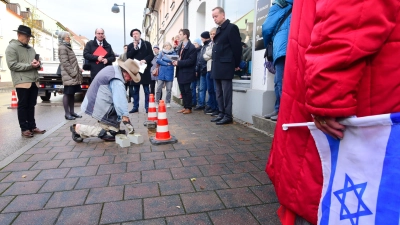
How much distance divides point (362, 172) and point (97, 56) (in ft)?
21.9

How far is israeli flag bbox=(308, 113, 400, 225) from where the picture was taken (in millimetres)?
1004

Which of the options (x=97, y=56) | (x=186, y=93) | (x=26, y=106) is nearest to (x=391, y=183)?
(x=26, y=106)

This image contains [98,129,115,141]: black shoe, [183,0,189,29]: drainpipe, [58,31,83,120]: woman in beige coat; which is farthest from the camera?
[183,0,189,29]: drainpipe

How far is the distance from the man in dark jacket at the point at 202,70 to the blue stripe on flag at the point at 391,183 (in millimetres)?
6435

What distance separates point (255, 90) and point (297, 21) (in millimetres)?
4503

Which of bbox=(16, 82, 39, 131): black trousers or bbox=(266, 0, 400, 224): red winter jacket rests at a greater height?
bbox=(266, 0, 400, 224): red winter jacket

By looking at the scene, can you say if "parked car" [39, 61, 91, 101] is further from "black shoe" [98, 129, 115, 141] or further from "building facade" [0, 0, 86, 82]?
"black shoe" [98, 129, 115, 141]

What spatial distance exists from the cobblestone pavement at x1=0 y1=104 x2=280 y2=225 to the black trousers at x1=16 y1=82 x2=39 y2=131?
0.71 meters

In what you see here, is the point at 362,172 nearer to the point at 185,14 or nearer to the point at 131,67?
the point at 131,67

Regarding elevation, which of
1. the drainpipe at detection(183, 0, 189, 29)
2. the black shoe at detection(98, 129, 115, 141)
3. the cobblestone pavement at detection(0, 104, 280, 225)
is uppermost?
the drainpipe at detection(183, 0, 189, 29)

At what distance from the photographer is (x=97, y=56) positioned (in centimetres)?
685

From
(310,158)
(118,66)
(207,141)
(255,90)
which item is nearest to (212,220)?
(310,158)

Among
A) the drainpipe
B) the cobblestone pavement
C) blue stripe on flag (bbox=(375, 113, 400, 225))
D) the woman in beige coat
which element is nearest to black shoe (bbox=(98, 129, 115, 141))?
the cobblestone pavement

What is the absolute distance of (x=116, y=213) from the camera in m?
2.26
